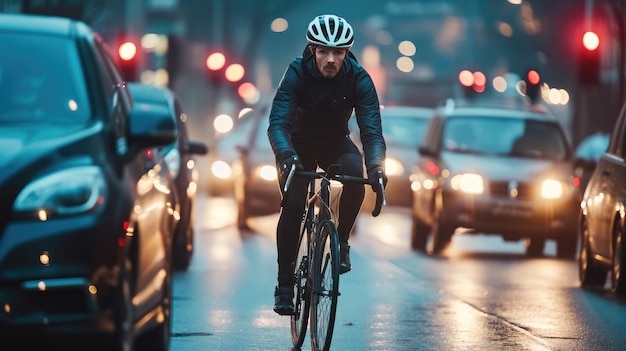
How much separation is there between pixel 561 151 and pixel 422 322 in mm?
8871

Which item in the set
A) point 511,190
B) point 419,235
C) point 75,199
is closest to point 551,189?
point 511,190

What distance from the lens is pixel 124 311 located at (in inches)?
247

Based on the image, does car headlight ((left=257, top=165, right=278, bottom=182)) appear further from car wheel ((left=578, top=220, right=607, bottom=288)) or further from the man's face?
the man's face

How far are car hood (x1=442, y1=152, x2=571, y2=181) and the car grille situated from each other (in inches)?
3.2

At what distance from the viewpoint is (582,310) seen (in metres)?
11.9

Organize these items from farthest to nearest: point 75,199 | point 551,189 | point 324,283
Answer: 1. point 551,189
2. point 324,283
3. point 75,199

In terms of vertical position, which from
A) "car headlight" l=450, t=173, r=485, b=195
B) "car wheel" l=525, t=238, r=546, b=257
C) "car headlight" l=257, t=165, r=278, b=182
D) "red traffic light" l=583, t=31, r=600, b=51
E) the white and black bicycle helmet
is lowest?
"car wheel" l=525, t=238, r=546, b=257

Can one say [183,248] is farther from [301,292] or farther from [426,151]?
[301,292]

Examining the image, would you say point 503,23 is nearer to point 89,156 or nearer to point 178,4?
point 178,4

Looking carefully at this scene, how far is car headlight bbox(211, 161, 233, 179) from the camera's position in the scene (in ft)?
105

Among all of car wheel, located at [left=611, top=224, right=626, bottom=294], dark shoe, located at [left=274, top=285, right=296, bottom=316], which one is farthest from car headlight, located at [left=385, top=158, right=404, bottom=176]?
dark shoe, located at [left=274, top=285, right=296, bottom=316]

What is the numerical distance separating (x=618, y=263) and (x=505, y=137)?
6753 mm

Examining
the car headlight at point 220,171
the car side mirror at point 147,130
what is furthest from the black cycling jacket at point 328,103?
the car headlight at point 220,171

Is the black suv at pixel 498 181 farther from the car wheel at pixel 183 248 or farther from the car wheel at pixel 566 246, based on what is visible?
the car wheel at pixel 183 248
